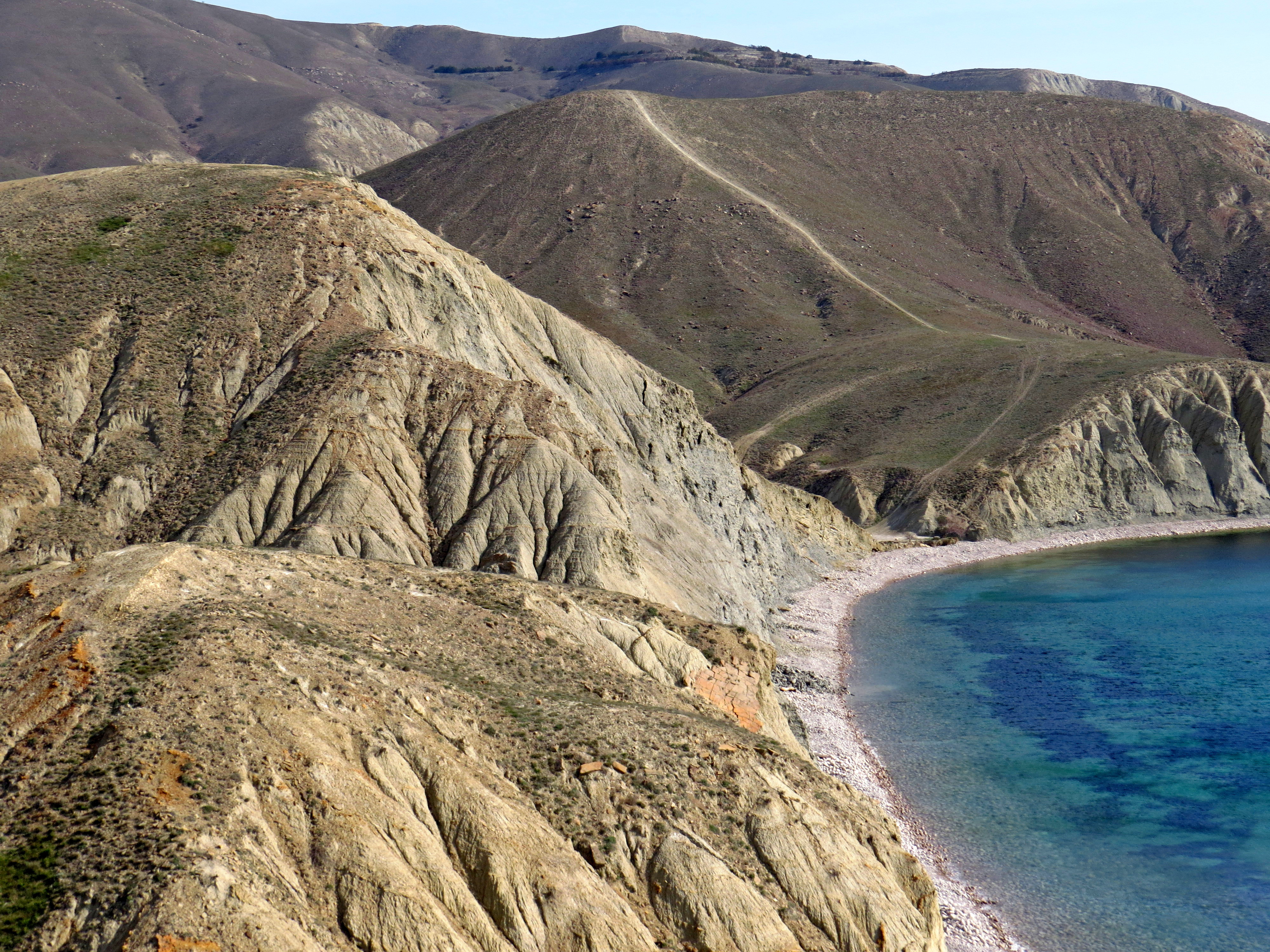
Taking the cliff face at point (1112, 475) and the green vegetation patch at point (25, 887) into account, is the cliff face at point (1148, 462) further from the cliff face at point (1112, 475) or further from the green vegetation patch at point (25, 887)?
the green vegetation patch at point (25, 887)

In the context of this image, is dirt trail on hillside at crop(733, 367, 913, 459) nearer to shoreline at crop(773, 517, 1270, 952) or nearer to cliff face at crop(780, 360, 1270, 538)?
cliff face at crop(780, 360, 1270, 538)

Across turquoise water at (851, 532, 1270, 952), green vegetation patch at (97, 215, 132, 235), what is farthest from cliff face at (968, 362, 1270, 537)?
green vegetation patch at (97, 215, 132, 235)

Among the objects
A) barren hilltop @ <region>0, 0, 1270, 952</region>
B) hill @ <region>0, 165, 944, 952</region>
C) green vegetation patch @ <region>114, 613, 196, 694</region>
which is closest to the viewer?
hill @ <region>0, 165, 944, 952</region>

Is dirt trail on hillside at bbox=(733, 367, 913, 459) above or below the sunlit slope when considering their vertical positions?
below

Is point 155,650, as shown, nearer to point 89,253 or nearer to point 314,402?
point 314,402

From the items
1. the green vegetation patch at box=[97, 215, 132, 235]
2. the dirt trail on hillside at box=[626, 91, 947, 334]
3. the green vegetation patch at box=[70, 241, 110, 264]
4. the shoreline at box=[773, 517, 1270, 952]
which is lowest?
the shoreline at box=[773, 517, 1270, 952]

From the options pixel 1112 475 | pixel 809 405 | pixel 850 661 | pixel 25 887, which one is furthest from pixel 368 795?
pixel 809 405

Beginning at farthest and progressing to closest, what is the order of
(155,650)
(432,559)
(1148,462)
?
(1148,462) < (432,559) < (155,650)
